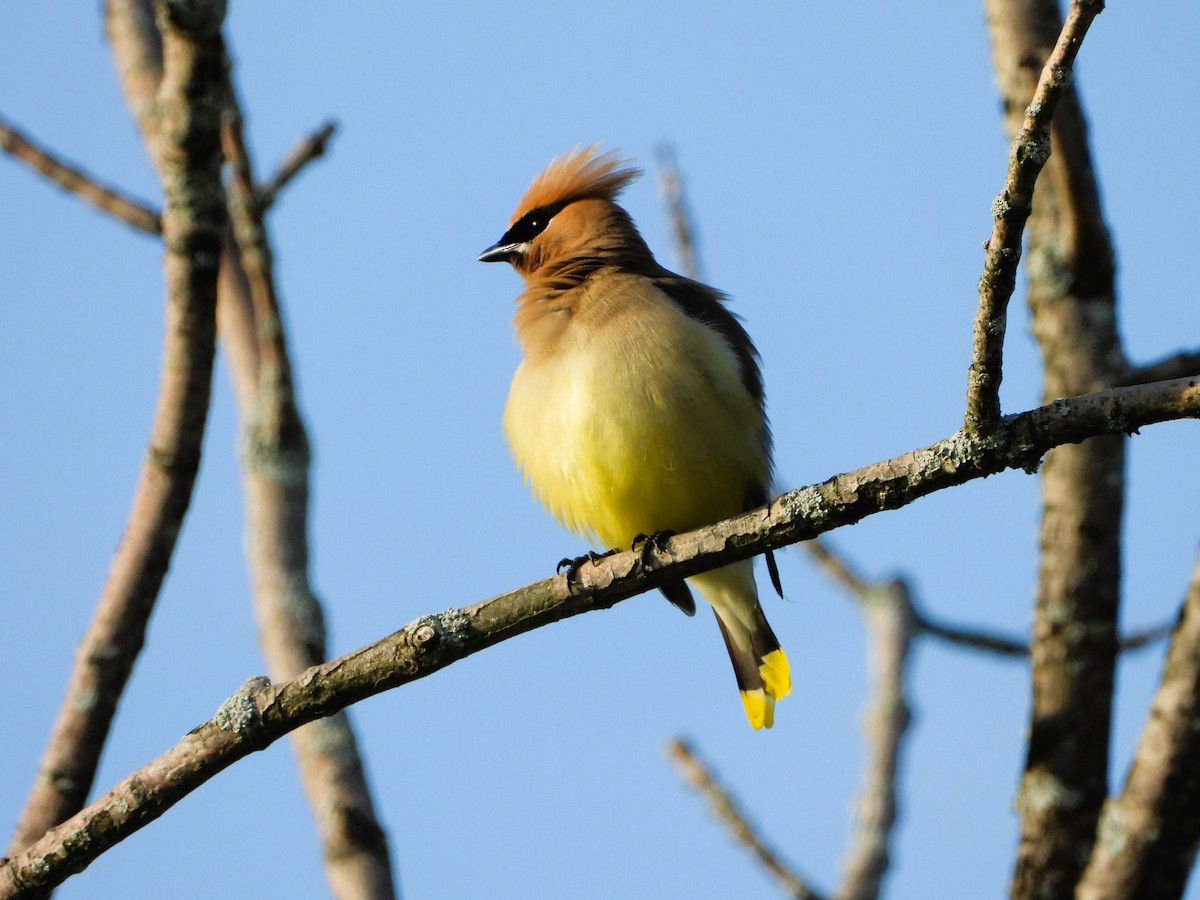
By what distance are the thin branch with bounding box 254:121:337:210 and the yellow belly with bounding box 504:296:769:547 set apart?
112 cm

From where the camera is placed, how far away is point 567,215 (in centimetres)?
612

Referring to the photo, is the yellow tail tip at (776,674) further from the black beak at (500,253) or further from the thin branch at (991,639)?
the black beak at (500,253)

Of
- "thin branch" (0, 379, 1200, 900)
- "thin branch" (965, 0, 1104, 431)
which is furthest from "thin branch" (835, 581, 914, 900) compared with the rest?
"thin branch" (965, 0, 1104, 431)

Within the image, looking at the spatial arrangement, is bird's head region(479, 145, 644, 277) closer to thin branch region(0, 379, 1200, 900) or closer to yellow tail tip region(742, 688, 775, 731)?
yellow tail tip region(742, 688, 775, 731)

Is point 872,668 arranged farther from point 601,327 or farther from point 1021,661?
point 601,327

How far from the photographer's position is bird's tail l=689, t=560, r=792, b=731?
5746mm

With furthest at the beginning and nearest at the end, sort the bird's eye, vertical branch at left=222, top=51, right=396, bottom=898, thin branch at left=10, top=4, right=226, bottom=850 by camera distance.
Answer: the bird's eye, vertical branch at left=222, top=51, right=396, bottom=898, thin branch at left=10, top=4, right=226, bottom=850

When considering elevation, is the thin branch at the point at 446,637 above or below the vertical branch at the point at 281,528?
below

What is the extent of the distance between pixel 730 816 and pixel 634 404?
150cm

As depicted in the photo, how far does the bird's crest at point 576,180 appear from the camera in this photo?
6332 millimetres

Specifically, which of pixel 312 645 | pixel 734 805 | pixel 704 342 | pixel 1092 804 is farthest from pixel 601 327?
pixel 1092 804

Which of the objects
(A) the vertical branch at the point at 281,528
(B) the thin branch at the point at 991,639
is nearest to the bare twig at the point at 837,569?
(B) the thin branch at the point at 991,639

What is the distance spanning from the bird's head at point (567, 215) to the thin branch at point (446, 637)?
2.41m

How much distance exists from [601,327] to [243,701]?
1.95 metres
